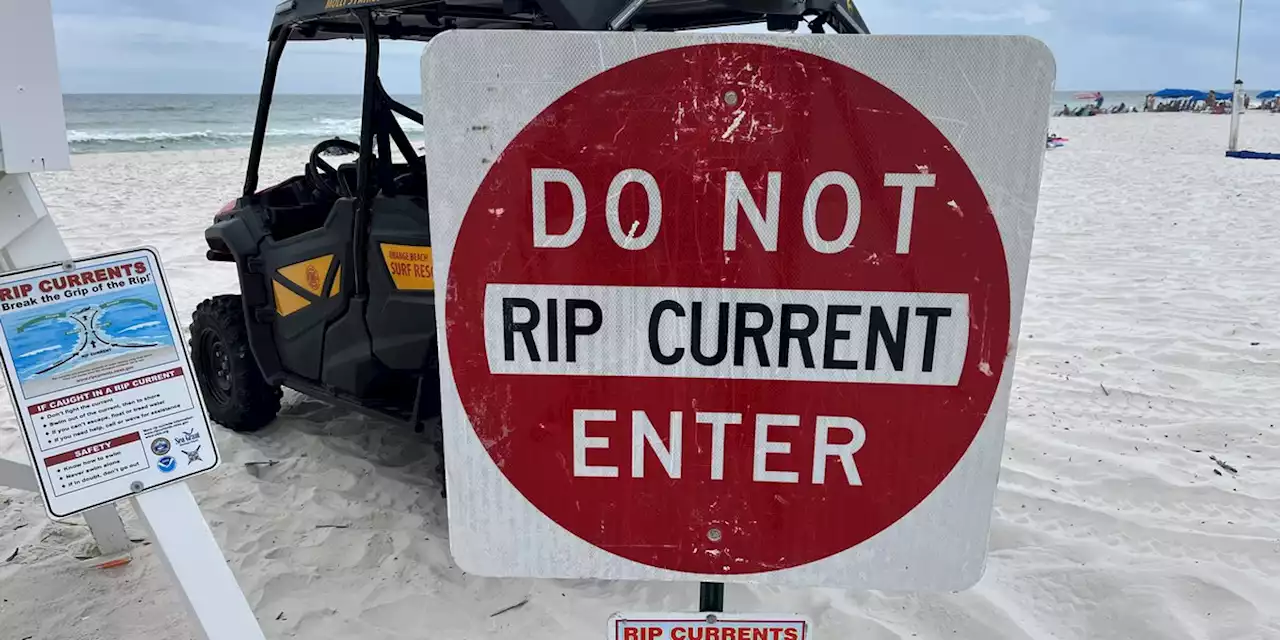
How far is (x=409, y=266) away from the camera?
2.79 m

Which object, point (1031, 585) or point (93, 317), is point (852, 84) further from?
point (1031, 585)

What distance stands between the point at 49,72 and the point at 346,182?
182 centimetres

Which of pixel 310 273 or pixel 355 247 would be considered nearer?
pixel 355 247

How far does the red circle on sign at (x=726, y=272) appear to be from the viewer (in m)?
0.86

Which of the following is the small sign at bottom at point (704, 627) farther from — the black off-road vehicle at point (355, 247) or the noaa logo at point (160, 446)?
the black off-road vehicle at point (355, 247)

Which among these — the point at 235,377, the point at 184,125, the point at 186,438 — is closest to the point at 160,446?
the point at 186,438

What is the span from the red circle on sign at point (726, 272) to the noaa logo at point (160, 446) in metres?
0.89

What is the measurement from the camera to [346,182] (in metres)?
3.23

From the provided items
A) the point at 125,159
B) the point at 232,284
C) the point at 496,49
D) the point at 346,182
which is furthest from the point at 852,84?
the point at 125,159

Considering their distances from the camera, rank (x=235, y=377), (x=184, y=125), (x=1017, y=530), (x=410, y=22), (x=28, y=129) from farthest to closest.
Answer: (x=184, y=125)
(x=235, y=377)
(x=410, y=22)
(x=1017, y=530)
(x=28, y=129)

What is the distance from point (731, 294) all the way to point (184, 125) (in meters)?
35.9

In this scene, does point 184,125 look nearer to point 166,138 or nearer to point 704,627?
point 166,138

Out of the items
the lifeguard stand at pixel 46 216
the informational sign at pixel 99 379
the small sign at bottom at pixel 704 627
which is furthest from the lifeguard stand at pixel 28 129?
the small sign at bottom at pixel 704 627

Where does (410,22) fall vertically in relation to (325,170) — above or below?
above
